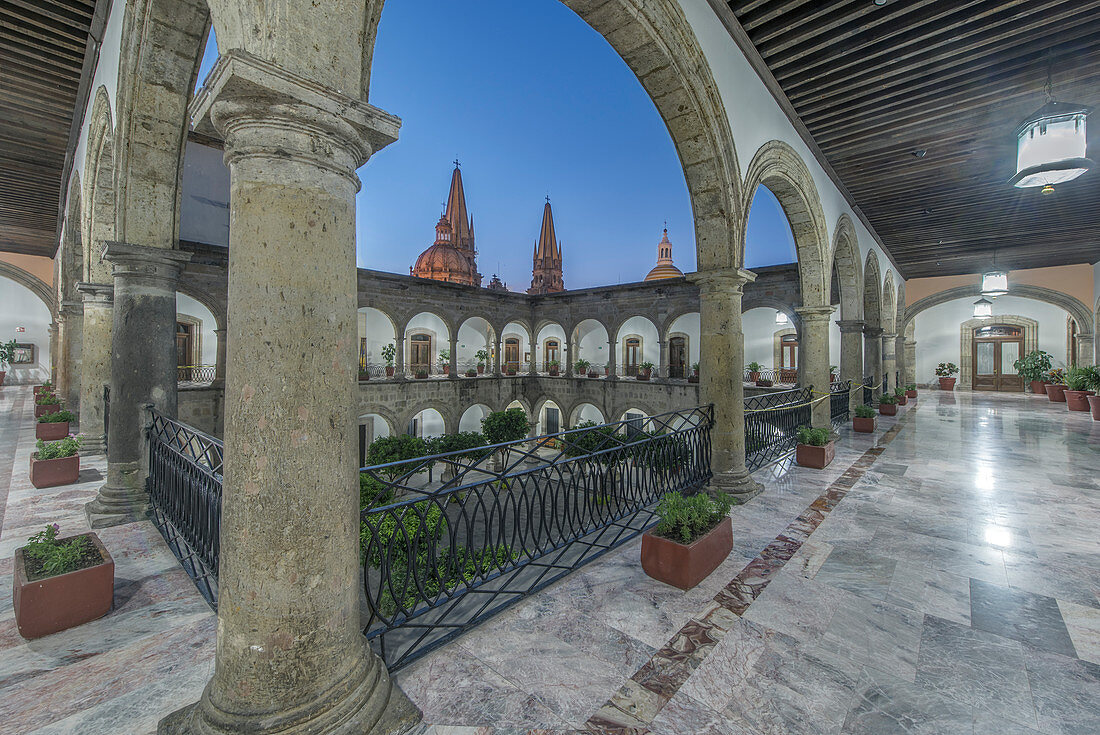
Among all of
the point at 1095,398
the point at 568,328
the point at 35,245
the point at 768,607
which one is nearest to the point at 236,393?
the point at 768,607

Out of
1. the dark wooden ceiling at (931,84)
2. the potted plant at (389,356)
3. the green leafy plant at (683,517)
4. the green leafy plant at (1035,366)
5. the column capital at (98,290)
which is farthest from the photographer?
the green leafy plant at (1035,366)

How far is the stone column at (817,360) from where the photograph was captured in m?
7.38

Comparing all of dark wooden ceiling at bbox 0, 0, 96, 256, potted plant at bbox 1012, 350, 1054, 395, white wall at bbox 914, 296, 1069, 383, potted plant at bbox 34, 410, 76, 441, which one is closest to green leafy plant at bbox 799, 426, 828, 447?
dark wooden ceiling at bbox 0, 0, 96, 256

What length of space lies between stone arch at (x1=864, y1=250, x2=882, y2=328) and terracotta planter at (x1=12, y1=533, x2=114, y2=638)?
13069 millimetres

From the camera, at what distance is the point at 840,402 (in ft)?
30.2

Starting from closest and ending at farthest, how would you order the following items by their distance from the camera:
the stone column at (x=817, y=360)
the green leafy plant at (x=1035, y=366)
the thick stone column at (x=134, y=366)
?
1. the thick stone column at (x=134, y=366)
2. the stone column at (x=817, y=360)
3. the green leafy plant at (x=1035, y=366)

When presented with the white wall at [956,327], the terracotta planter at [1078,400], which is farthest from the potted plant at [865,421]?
the white wall at [956,327]

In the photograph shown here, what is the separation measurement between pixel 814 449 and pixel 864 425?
137 inches

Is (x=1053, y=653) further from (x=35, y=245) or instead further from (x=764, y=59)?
(x=35, y=245)

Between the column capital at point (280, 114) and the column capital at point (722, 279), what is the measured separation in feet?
11.9

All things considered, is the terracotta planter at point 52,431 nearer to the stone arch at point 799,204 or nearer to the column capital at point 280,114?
the column capital at point 280,114

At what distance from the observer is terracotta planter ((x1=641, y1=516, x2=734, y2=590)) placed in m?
2.89

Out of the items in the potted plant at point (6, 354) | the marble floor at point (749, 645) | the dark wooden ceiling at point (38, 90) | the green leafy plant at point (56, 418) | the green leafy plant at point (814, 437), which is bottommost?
the marble floor at point (749, 645)

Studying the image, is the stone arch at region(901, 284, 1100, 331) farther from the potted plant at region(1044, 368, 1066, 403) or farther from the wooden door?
the wooden door
